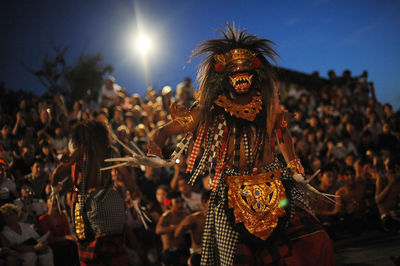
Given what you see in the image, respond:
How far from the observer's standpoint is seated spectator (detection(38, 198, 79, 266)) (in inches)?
235

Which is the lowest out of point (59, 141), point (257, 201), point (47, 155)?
point (257, 201)

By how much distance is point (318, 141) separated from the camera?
1019 cm

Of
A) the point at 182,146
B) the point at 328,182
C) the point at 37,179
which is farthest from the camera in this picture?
the point at 328,182

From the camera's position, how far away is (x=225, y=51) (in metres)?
3.26

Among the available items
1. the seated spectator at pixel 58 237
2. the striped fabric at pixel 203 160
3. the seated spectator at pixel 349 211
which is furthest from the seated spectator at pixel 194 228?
the seated spectator at pixel 349 211

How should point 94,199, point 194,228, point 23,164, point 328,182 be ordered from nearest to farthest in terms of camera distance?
point 94,199 < point 194,228 < point 23,164 < point 328,182

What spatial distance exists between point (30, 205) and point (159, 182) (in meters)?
2.79

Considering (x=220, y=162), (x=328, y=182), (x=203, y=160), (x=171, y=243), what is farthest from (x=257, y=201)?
(x=328, y=182)

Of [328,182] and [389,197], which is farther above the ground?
[328,182]

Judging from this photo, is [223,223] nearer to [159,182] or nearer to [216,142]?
[216,142]

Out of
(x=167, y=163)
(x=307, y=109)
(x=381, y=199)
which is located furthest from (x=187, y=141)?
(x=307, y=109)

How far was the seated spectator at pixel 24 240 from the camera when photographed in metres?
5.34

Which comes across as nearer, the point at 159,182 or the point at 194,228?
the point at 194,228

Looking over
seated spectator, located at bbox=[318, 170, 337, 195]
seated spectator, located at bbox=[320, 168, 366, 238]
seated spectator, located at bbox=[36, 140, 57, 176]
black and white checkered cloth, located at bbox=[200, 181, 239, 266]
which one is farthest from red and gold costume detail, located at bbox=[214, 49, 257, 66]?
seated spectator, located at bbox=[318, 170, 337, 195]
